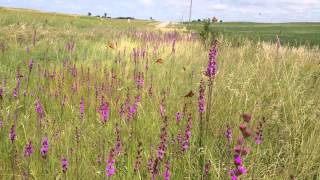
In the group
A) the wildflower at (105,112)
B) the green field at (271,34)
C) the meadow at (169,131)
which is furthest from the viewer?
the green field at (271,34)

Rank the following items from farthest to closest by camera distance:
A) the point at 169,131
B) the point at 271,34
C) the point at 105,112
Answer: the point at 271,34 → the point at 169,131 → the point at 105,112

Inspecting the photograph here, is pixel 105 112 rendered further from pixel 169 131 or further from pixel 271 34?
pixel 271 34

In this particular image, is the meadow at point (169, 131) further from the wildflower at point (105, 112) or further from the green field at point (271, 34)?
the green field at point (271, 34)

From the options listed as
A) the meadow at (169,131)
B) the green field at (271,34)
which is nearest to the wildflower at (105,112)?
the meadow at (169,131)

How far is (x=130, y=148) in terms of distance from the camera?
3260 mm

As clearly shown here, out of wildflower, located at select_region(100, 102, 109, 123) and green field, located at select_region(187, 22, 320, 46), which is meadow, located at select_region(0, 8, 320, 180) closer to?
wildflower, located at select_region(100, 102, 109, 123)

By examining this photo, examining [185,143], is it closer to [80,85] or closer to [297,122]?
[297,122]

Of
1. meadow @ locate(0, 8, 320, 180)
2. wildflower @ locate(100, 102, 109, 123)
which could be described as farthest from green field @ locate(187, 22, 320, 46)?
wildflower @ locate(100, 102, 109, 123)

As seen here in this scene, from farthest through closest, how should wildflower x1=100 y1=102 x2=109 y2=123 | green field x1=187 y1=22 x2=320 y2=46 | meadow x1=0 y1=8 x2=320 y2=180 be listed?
green field x1=187 y1=22 x2=320 y2=46
wildflower x1=100 y1=102 x2=109 y2=123
meadow x1=0 y1=8 x2=320 y2=180

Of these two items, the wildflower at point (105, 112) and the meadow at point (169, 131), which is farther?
the wildflower at point (105, 112)

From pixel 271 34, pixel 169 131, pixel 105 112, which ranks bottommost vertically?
pixel 271 34

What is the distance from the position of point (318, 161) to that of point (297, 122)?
566 millimetres

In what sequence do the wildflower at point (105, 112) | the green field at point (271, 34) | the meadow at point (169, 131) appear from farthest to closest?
1. the green field at point (271, 34)
2. the wildflower at point (105, 112)
3. the meadow at point (169, 131)

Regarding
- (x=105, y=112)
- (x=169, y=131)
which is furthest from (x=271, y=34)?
(x=105, y=112)
